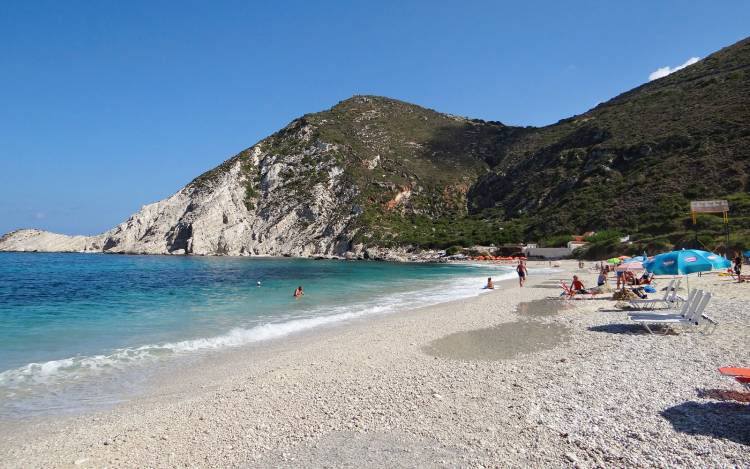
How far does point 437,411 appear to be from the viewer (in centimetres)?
615

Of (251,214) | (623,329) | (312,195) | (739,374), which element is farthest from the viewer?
(251,214)

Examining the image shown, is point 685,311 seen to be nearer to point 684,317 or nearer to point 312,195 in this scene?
point 684,317

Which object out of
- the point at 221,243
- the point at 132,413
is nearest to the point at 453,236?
the point at 221,243

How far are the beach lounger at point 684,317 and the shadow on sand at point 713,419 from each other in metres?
5.18

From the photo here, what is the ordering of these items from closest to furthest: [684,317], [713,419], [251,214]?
[713,419] → [684,317] → [251,214]

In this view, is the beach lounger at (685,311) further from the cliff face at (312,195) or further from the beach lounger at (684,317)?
the cliff face at (312,195)

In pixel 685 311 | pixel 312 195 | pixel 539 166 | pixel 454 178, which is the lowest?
pixel 685 311

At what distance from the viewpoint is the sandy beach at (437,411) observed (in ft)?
16.1

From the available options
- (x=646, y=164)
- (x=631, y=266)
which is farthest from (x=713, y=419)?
(x=646, y=164)

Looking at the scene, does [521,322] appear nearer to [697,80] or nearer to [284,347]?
[284,347]

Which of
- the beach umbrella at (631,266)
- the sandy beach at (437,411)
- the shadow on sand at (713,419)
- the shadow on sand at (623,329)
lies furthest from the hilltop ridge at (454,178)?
the shadow on sand at (713,419)

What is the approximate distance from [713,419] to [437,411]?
336 cm

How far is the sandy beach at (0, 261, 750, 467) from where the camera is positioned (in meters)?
4.90

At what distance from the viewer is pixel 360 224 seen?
83.9m
